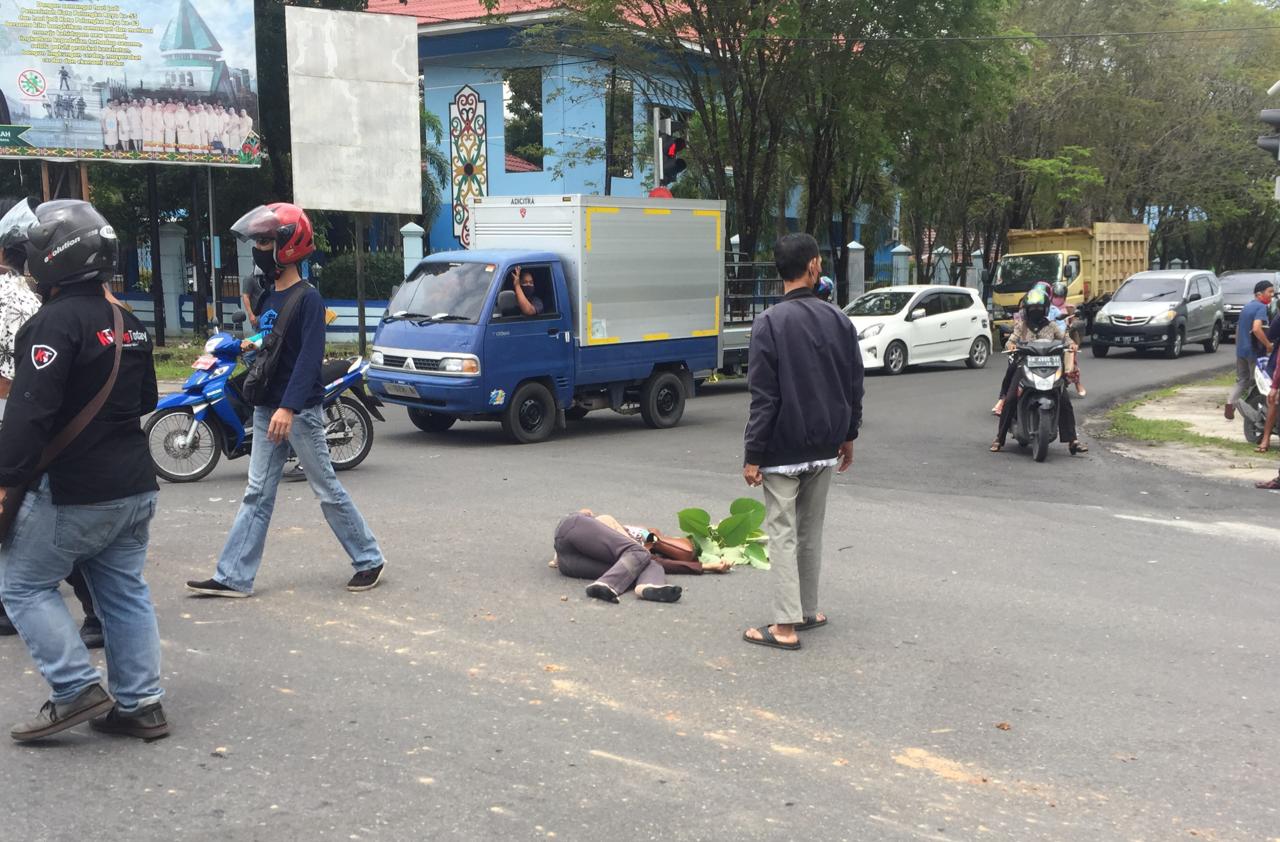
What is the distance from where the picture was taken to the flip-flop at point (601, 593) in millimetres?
6504

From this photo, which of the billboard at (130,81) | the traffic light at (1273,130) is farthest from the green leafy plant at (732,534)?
the billboard at (130,81)

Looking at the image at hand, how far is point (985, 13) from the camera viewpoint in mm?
22828

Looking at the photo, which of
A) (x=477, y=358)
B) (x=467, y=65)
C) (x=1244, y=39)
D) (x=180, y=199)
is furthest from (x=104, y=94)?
(x=1244, y=39)

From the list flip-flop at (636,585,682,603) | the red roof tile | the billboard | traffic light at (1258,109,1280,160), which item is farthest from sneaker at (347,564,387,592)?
the red roof tile

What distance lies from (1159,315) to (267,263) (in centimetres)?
2287

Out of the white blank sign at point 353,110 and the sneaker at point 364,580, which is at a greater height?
the white blank sign at point 353,110

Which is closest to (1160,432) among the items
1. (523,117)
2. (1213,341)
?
(1213,341)

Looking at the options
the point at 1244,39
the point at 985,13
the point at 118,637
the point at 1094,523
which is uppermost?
the point at 1244,39

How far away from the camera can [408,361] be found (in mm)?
13047

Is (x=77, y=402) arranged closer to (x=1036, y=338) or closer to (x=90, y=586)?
(x=90, y=586)

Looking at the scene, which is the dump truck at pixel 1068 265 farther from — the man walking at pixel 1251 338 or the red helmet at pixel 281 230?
the red helmet at pixel 281 230

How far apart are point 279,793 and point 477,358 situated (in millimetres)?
8779

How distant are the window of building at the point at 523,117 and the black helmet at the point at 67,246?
1010 inches

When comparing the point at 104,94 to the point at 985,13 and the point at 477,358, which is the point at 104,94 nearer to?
the point at 477,358
